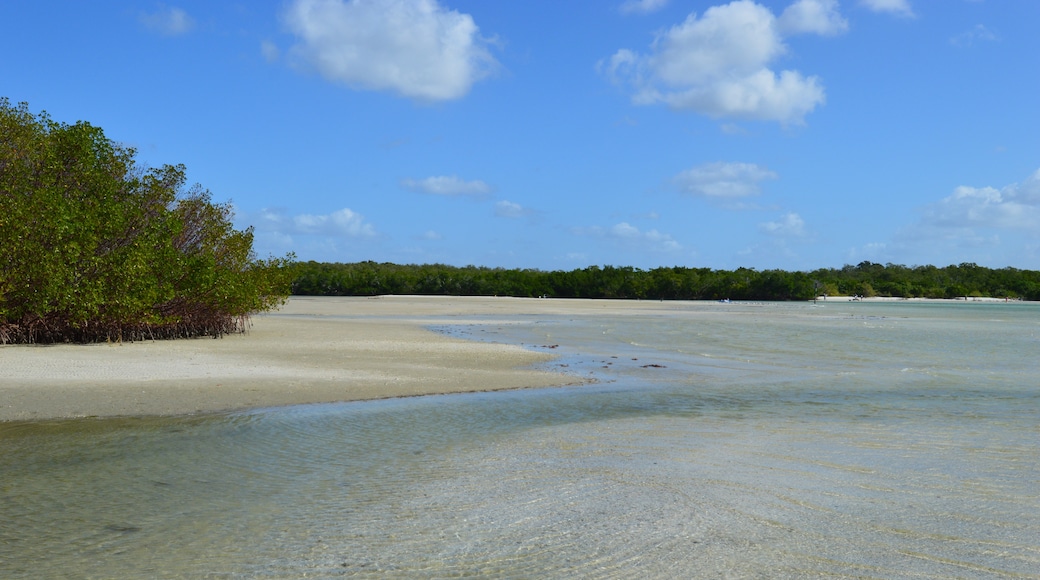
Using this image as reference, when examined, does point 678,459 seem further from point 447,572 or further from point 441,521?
point 447,572

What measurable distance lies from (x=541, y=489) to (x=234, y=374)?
34.2ft

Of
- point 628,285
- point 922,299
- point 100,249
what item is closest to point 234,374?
point 100,249

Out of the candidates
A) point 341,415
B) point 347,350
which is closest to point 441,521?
point 341,415

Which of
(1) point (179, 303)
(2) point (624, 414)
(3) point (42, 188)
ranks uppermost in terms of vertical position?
(3) point (42, 188)

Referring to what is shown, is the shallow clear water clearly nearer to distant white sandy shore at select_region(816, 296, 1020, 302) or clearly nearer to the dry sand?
the dry sand

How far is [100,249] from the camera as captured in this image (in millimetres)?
23109

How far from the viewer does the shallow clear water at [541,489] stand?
19.4 feet

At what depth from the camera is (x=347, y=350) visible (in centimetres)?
2300

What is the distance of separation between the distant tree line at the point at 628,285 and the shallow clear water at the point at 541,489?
90.1m

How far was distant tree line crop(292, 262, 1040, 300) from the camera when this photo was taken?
104 m

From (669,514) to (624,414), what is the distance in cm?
618

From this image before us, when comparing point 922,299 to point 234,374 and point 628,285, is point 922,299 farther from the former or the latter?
point 234,374

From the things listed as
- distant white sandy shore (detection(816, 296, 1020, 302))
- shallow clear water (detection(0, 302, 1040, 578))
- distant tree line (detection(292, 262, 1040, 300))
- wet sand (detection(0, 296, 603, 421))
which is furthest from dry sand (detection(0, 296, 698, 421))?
distant white sandy shore (detection(816, 296, 1020, 302))

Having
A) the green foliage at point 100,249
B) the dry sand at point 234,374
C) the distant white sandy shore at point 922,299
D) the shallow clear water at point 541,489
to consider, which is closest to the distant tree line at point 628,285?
the distant white sandy shore at point 922,299
